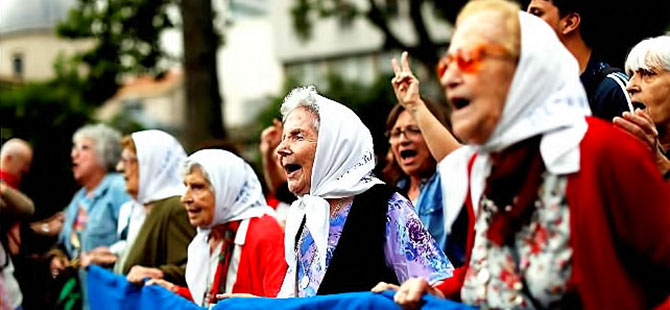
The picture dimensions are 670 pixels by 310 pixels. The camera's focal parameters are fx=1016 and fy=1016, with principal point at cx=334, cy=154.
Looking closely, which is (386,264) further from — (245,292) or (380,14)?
(380,14)

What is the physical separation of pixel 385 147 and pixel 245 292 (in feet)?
8.02

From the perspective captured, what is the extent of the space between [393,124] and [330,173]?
163 centimetres

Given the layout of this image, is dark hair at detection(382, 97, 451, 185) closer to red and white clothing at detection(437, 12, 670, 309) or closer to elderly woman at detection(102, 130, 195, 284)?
elderly woman at detection(102, 130, 195, 284)

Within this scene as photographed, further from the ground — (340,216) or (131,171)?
(340,216)

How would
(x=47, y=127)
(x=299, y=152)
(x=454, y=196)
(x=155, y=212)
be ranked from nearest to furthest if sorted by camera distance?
(x=454, y=196), (x=299, y=152), (x=155, y=212), (x=47, y=127)

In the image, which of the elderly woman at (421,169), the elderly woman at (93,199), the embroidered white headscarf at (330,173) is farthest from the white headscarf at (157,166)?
the embroidered white headscarf at (330,173)

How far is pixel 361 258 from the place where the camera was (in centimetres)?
439

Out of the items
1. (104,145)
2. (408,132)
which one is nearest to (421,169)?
(408,132)

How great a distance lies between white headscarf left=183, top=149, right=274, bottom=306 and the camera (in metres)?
5.88

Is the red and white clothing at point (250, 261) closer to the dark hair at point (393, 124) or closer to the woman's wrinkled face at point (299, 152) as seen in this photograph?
the woman's wrinkled face at point (299, 152)

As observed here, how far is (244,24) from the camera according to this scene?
176ft

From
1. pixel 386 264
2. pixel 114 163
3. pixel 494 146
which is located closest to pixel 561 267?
pixel 494 146

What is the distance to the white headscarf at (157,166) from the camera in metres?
7.45

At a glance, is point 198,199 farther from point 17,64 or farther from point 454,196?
point 17,64
